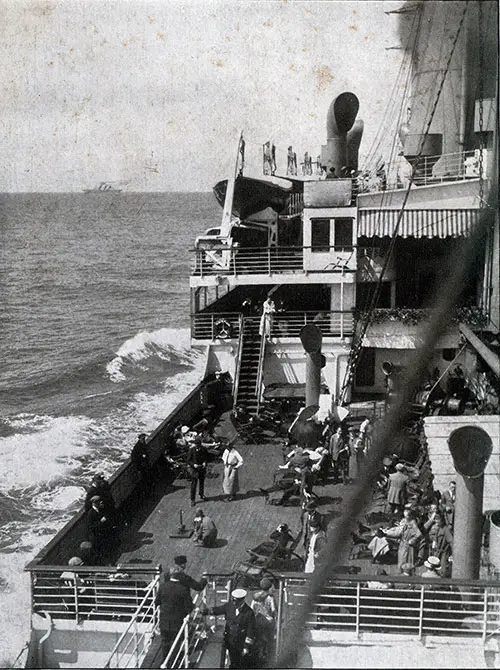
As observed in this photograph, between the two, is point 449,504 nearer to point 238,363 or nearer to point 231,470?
point 231,470

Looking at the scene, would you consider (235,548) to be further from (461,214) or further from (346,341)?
(461,214)

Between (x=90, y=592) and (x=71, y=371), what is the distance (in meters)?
37.5

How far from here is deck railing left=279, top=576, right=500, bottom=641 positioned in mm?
10188

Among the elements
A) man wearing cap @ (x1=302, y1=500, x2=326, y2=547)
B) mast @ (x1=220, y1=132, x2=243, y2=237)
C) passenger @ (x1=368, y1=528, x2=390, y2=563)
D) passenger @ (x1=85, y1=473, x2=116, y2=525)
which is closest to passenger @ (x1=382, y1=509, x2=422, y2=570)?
passenger @ (x1=368, y1=528, x2=390, y2=563)

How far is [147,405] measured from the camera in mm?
41781

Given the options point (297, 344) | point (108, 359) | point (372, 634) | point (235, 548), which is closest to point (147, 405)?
point (108, 359)

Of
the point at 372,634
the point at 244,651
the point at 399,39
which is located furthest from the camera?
the point at 399,39

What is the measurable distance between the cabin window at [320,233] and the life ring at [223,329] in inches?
156

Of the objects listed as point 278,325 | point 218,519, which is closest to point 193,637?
point 218,519

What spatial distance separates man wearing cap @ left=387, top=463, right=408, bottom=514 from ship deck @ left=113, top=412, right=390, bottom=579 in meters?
1.42

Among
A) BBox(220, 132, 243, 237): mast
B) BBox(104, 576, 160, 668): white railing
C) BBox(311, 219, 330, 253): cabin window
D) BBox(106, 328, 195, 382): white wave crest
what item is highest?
BBox(220, 132, 243, 237): mast

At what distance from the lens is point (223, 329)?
79.4ft

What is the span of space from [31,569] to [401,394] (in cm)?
917

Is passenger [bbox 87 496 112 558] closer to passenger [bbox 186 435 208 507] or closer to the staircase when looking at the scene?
passenger [bbox 186 435 208 507]
